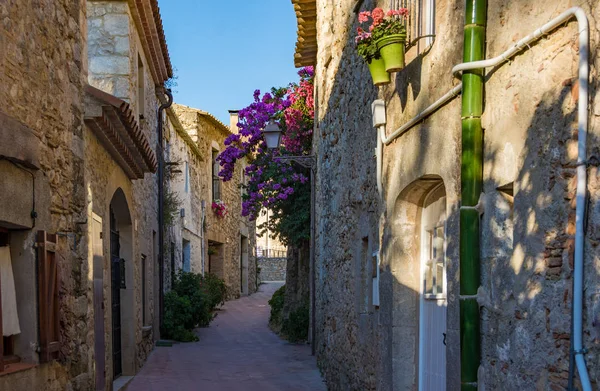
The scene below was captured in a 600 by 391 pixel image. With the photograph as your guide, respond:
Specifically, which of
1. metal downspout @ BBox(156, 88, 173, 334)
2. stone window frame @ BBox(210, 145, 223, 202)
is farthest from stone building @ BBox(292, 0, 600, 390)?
stone window frame @ BBox(210, 145, 223, 202)

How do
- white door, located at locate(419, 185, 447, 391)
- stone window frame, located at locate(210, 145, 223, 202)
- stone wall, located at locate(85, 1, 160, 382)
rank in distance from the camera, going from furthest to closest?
stone window frame, located at locate(210, 145, 223, 202) → stone wall, located at locate(85, 1, 160, 382) → white door, located at locate(419, 185, 447, 391)

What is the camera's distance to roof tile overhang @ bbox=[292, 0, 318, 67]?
1157 centimetres

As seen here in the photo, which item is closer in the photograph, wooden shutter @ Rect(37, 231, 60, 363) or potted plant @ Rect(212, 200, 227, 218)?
wooden shutter @ Rect(37, 231, 60, 363)

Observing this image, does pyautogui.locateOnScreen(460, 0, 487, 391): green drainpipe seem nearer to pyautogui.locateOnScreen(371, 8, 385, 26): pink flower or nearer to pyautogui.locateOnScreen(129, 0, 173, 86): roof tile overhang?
pyautogui.locateOnScreen(371, 8, 385, 26): pink flower

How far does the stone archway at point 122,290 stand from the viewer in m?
10.1

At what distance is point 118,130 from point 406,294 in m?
3.92

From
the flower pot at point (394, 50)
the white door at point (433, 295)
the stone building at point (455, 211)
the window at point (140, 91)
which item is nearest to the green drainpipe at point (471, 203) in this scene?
the stone building at point (455, 211)

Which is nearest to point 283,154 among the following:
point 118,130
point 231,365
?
point 231,365

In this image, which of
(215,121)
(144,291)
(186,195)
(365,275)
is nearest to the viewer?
(365,275)

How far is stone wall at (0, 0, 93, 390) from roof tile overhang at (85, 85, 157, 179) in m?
0.19

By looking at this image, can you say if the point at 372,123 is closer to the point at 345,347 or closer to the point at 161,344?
the point at 345,347

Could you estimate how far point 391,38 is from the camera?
5.43 meters

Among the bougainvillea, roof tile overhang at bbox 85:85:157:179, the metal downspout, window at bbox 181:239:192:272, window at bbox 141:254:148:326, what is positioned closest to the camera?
roof tile overhang at bbox 85:85:157:179

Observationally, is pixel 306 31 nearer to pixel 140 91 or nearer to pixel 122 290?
pixel 140 91
